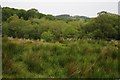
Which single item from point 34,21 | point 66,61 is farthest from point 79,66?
point 34,21

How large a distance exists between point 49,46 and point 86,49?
1.12 metres

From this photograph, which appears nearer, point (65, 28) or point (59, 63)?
point (59, 63)

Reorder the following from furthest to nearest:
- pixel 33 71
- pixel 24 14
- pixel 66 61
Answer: pixel 24 14
pixel 66 61
pixel 33 71

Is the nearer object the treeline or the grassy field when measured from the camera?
the grassy field

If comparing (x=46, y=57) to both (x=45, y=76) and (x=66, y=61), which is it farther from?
(x=45, y=76)

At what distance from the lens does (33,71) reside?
18.8ft

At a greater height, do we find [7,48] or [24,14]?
[24,14]

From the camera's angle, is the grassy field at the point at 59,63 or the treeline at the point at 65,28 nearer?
the grassy field at the point at 59,63

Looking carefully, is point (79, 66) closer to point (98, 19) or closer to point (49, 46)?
point (49, 46)

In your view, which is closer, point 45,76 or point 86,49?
point 45,76

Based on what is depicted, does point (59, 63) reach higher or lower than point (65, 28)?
lower

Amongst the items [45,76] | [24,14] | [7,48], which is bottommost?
[45,76]

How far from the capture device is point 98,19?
4669 centimetres

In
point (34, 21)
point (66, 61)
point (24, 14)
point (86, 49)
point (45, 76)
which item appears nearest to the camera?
point (45, 76)
